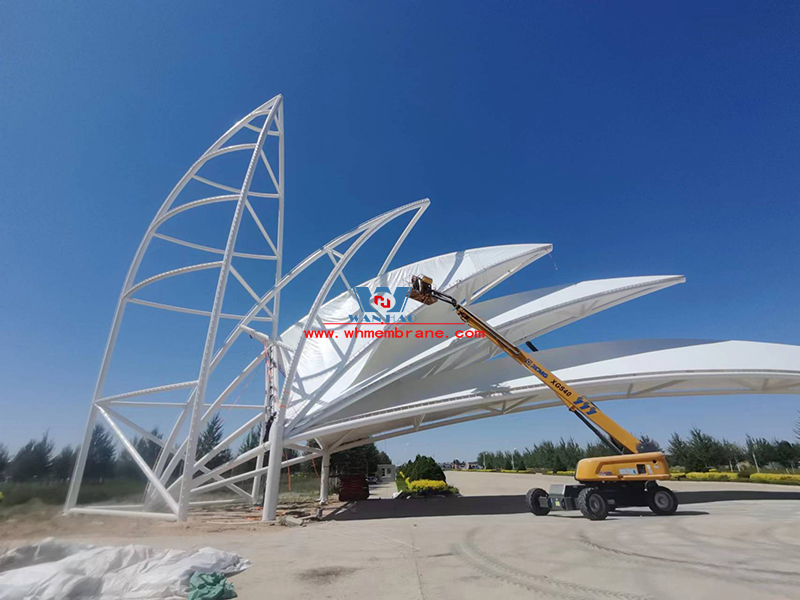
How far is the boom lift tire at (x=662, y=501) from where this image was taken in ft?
46.3

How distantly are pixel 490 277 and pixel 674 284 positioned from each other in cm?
1009

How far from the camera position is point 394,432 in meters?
24.0

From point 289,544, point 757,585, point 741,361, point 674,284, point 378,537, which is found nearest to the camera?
point 757,585

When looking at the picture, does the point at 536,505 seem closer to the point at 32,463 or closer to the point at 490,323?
the point at 490,323

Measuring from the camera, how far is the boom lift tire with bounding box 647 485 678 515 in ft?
46.3

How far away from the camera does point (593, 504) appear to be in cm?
1384

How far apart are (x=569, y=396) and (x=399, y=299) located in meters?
10.6

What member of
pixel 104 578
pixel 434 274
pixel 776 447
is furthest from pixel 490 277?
pixel 776 447

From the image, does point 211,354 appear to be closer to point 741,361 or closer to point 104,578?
point 104,578

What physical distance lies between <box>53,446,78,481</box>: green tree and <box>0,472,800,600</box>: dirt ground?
856mm

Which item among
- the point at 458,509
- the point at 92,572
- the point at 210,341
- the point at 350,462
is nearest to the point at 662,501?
the point at 458,509

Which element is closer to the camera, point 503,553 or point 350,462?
point 503,553

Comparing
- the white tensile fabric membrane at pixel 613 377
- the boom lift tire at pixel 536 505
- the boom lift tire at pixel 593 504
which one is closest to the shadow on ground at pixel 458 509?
the boom lift tire at pixel 536 505

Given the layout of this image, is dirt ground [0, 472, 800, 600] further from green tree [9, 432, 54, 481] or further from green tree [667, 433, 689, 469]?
green tree [667, 433, 689, 469]
